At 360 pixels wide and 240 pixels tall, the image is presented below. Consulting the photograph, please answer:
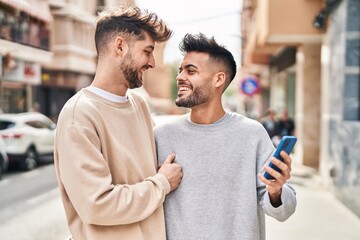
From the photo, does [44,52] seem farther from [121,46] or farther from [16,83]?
[121,46]

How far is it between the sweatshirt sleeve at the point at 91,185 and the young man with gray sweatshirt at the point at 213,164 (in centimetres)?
31

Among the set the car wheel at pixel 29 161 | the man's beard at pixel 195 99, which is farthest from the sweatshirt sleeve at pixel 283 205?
the car wheel at pixel 29 161

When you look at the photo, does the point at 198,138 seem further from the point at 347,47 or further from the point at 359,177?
→ the point at 347,47

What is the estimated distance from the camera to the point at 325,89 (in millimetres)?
10578

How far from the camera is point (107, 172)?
181 centimetres

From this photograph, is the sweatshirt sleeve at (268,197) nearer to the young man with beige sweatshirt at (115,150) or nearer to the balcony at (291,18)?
the young man with beige sweatshirt at (115,150)

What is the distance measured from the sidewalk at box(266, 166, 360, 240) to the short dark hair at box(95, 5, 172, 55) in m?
4.43

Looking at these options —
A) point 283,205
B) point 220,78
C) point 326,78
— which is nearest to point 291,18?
point 326,78

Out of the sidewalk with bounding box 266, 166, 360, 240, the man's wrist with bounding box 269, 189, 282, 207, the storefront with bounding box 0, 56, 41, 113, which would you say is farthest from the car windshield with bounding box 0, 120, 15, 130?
the man's wrist with bounding box 269, 189, 282, 207

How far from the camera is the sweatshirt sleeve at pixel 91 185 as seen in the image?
1744 mm

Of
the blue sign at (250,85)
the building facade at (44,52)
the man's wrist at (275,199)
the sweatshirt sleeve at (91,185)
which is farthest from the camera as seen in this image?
the building facade at (44,52)

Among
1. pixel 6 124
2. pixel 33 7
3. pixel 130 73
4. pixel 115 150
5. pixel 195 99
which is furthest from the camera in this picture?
pixel 33 7

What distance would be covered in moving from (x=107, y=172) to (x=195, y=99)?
0.56 metres

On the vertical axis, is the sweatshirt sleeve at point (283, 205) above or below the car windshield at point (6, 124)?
above
